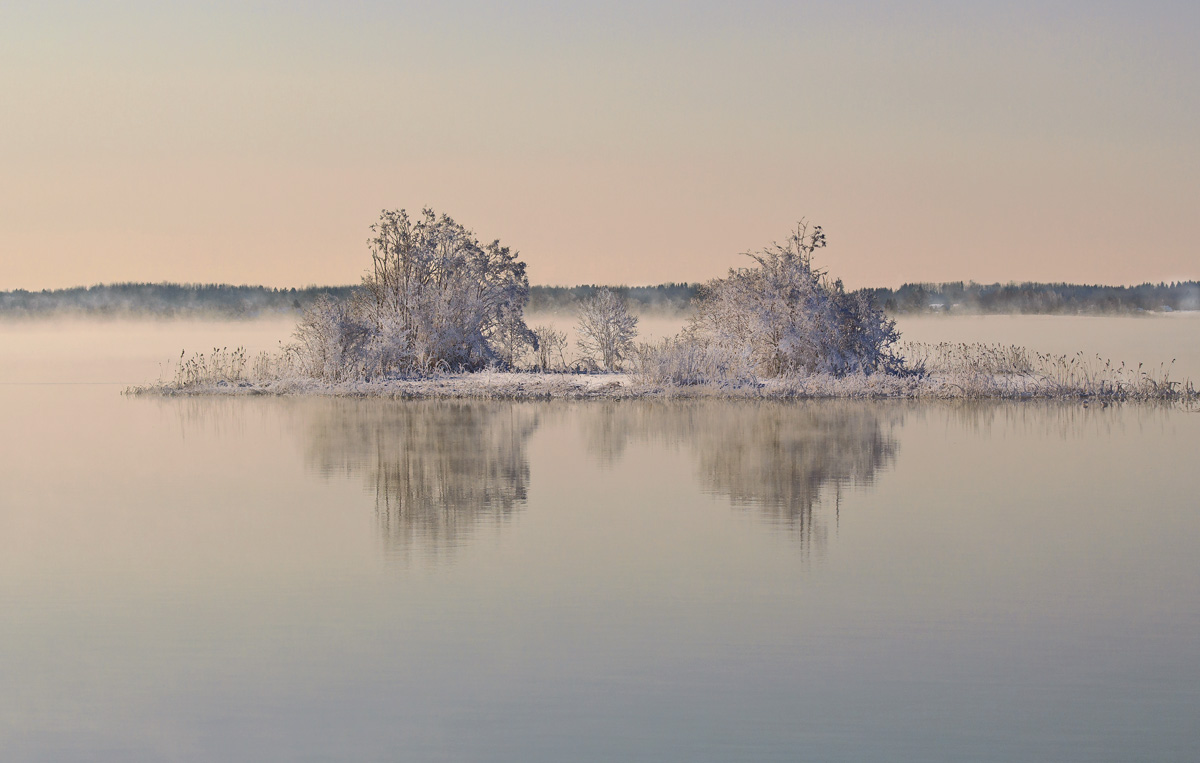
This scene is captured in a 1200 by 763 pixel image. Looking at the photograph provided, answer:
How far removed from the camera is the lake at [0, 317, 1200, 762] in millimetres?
7668

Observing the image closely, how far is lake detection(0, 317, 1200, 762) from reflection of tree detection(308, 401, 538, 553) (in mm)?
104

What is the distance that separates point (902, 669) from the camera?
8.74 metres

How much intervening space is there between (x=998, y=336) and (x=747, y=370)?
36.8 m

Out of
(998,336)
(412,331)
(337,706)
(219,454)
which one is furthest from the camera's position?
(998,336)

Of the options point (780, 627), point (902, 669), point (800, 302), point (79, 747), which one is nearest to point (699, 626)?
point (780, 627)

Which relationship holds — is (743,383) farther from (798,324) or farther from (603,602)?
(603,602)

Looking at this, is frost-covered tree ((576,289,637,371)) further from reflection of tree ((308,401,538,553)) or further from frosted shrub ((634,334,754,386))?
reflection of tree ((308,401,538,553))

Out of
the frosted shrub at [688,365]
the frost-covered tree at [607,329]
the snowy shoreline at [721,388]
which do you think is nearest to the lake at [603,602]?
the snowy shoreline at [721,388]

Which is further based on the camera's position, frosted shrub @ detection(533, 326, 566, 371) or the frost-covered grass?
frosted shrub @ detection(533, 326, 566, 371)

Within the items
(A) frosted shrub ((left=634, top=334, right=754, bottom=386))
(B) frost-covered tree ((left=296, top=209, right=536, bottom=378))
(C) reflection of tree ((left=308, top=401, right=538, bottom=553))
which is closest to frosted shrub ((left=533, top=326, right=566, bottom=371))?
(B) frost-covered tree ((left=296, top=209, right=536, bottom=378))

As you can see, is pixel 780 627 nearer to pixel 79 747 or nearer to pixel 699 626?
pixel 699 626

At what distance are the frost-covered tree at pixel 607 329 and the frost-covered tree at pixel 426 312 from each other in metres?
3.16

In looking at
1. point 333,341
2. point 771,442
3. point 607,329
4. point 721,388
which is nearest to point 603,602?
point 771,442

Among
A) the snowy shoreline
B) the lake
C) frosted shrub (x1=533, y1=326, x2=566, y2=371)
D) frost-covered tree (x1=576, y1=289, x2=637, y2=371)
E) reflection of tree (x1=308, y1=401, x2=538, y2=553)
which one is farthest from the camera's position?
frost-covered tree (x1=576, y1=289, x2=637, y2=371)
